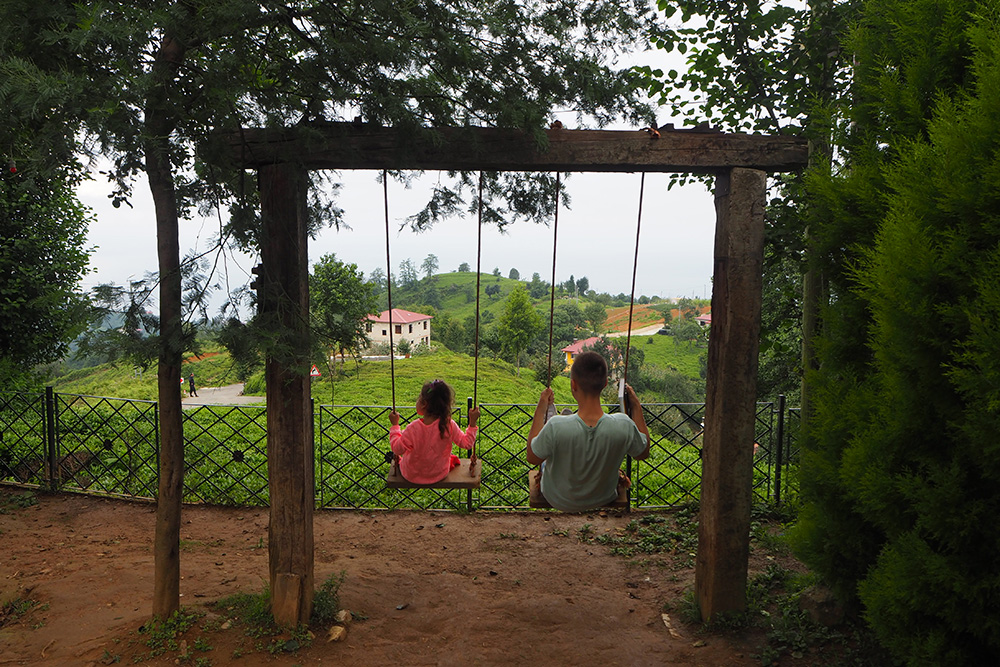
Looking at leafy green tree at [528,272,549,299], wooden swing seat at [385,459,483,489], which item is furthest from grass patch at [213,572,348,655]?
leafy green tree at [528,272,549,299]

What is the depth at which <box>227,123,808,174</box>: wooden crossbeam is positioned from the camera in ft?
12.3

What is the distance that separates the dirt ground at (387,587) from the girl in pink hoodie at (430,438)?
1005mm

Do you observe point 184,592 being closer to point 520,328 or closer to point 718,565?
point 718,565

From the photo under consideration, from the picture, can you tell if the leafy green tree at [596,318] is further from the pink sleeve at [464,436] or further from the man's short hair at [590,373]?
the man's short hair at [590,373]

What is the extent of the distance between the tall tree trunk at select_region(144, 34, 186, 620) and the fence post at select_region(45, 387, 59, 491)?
4.21m

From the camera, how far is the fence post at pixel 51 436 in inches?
280

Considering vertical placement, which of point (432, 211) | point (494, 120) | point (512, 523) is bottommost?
point (512, 523)

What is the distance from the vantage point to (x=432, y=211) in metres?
4.15

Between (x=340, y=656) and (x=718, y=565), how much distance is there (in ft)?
8.03

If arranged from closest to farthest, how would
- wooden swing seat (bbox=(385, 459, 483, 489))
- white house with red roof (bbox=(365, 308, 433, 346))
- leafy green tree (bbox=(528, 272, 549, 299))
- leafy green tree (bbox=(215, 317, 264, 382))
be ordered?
leafy green tree (bbox=(215, 317, 264, 382)), wooden swing seat (bbox=(385, 459, 483, 489)), white house with red roof (bbox=(365, 308, 433, 346)), leafy green tree (bbox=(528, 272, 549, 299))

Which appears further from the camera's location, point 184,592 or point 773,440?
point 773,440

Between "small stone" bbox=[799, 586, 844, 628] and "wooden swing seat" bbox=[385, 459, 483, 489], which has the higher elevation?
"wooden swing seat" bbox=[385, 459, 483, 489]

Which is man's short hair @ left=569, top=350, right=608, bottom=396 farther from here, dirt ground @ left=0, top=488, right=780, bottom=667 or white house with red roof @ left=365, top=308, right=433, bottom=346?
white house with red roof @ left=365, top=308, right=433, bottom=346

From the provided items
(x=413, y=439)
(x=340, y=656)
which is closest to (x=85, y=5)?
(x=413, y=439)
